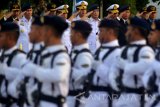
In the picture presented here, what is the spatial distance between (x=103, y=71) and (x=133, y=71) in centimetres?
62

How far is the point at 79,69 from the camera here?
7402mm

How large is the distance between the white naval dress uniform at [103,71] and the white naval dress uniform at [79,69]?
18cm

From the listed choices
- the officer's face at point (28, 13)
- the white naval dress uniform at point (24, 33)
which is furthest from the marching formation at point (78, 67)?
the officer's face at point (28, 13)

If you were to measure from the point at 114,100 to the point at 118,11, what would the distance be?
18.8 feet

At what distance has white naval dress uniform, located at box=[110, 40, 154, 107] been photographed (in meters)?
6.84

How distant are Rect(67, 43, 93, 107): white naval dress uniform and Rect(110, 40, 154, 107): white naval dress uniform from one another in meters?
0.39

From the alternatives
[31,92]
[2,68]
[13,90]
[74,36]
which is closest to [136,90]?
[74,36]

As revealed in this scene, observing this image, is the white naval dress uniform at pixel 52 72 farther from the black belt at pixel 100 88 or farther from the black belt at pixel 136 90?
the black belt at pixel 100 88

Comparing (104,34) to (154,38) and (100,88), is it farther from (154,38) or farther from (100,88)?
(154,38)

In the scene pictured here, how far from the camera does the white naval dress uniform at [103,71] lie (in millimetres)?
7492

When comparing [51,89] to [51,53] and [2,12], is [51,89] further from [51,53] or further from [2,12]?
[2,12]

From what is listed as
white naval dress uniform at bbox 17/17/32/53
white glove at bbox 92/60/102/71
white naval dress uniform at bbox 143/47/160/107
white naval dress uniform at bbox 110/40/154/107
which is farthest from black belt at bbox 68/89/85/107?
white naval dress uniform at bbox 17/17/32/53

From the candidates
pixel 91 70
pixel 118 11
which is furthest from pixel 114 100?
pixel 118 11

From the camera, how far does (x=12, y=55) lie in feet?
22.7
